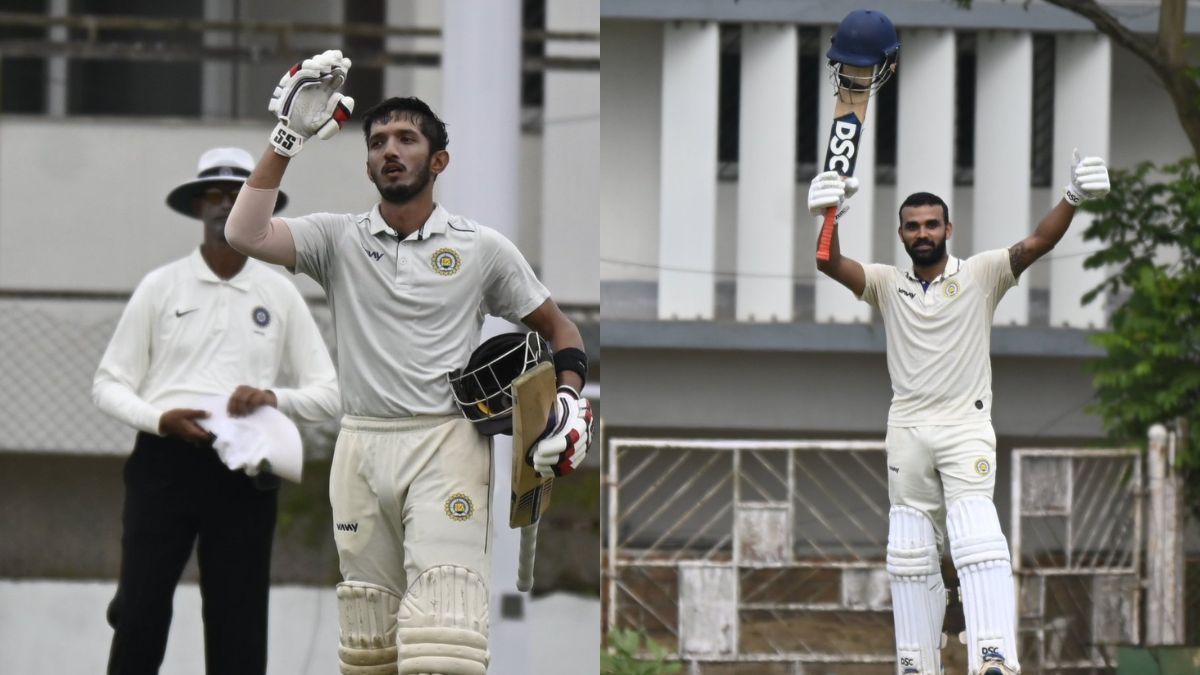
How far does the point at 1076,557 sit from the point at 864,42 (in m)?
4.16

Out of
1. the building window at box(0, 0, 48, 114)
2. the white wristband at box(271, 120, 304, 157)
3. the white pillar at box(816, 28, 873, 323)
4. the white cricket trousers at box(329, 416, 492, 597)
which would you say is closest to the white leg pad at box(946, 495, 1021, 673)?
the white cricket trousers at box(329, 416, 492, 597)

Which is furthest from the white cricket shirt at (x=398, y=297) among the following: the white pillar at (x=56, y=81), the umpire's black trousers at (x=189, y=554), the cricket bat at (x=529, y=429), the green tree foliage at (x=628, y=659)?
the white pillar at (x=56, y=81)

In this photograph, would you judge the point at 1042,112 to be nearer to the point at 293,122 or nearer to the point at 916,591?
the point at 916,591

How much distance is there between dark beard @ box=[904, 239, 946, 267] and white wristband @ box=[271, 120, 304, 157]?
2085 millimetres

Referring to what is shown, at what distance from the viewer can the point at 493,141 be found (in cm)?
759

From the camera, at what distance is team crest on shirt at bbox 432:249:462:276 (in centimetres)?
509

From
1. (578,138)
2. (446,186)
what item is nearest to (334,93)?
(446,186)

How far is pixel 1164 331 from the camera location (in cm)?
891

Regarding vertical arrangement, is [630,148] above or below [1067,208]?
above

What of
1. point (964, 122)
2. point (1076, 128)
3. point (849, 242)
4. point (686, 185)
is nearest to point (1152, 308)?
point (1076, 128)

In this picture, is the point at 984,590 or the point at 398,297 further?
the point at 984,590

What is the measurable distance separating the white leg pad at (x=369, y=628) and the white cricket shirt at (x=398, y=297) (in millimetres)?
454

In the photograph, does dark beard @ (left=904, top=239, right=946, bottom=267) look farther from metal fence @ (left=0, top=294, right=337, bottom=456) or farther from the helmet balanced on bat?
metal fence @ (left=0, top=294, right=337, bottom=456)

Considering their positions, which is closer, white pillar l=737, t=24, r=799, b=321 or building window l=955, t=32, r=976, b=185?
white pillar l=737, t=24, r=799, b=321
